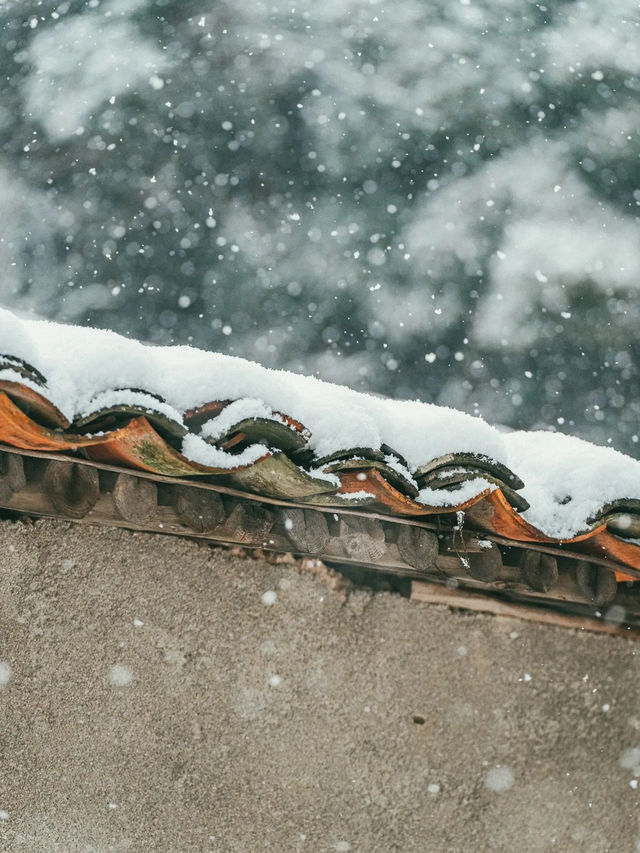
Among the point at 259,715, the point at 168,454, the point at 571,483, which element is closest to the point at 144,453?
the point at 168,454

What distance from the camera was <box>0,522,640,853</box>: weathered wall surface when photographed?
219 cm

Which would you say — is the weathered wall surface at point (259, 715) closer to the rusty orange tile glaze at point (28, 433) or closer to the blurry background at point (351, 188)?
the rusty orange tile glaze at point (28, 433)

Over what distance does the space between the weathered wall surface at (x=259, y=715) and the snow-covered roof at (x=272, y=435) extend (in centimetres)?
57

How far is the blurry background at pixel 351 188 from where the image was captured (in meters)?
7.39

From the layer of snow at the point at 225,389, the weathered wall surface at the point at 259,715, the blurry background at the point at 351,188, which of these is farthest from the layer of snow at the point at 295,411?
the blurry background at the point at 351,188

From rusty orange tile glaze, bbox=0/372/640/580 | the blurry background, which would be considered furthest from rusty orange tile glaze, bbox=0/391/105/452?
the blurry background

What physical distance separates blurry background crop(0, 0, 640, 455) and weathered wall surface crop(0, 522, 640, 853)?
475 cm

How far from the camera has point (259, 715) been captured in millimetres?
2295

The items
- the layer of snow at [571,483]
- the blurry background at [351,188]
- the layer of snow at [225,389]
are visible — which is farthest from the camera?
the blurry background at [351,188]

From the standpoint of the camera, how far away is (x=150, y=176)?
833 centimetres

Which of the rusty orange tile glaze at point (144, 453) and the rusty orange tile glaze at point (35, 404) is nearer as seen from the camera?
the rusty orange tile glaze at point (35, 404)

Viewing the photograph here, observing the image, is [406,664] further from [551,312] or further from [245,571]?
[551,312]

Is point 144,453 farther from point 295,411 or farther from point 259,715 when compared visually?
point 259,715

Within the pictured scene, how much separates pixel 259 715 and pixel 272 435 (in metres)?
1.05
